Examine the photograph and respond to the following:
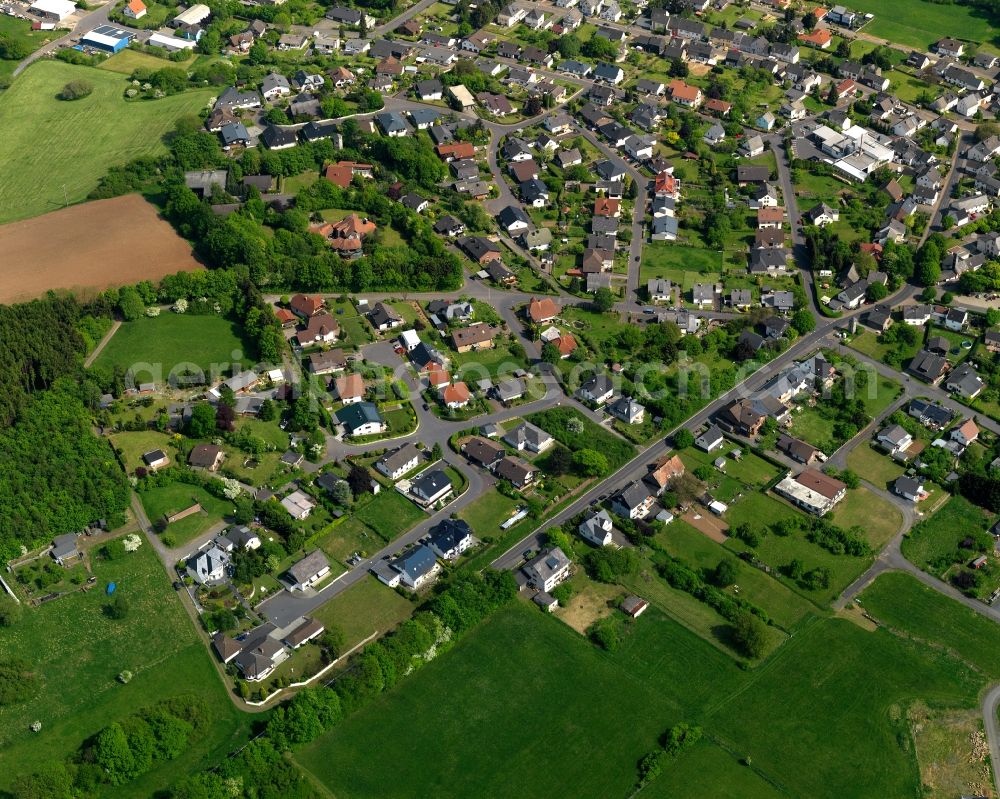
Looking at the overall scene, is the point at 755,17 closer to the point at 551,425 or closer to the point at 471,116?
the point at 471,116

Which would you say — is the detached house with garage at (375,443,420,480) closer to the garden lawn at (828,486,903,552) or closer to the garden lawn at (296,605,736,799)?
the garden lawn at (296,605,736,799)

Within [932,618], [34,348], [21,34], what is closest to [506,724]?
[932,618]

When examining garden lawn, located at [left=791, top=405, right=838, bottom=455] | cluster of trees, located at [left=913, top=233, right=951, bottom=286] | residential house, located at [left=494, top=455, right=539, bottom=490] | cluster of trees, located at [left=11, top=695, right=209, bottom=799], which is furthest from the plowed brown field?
cluster of trees, located at [left=913, top=233, right=951, bottom=286]

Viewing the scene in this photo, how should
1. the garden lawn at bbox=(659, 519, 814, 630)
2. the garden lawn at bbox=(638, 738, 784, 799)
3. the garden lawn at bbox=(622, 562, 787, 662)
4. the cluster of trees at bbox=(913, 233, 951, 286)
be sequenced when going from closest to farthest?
the garden lawn at bbox=(638, 738, 784, 799), the garden lawn at bbox=(622, 562, 787, 662), the garden lawn at bbox=(659, 519, 814, 630), the cluster of trees at bbox=(913, 233, 951, 286)

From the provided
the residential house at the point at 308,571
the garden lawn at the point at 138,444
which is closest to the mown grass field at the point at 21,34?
the garden lawn at the point at 138,444

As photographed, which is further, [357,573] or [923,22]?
[923,22]

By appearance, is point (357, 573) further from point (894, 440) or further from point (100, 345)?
point (894, 440)
